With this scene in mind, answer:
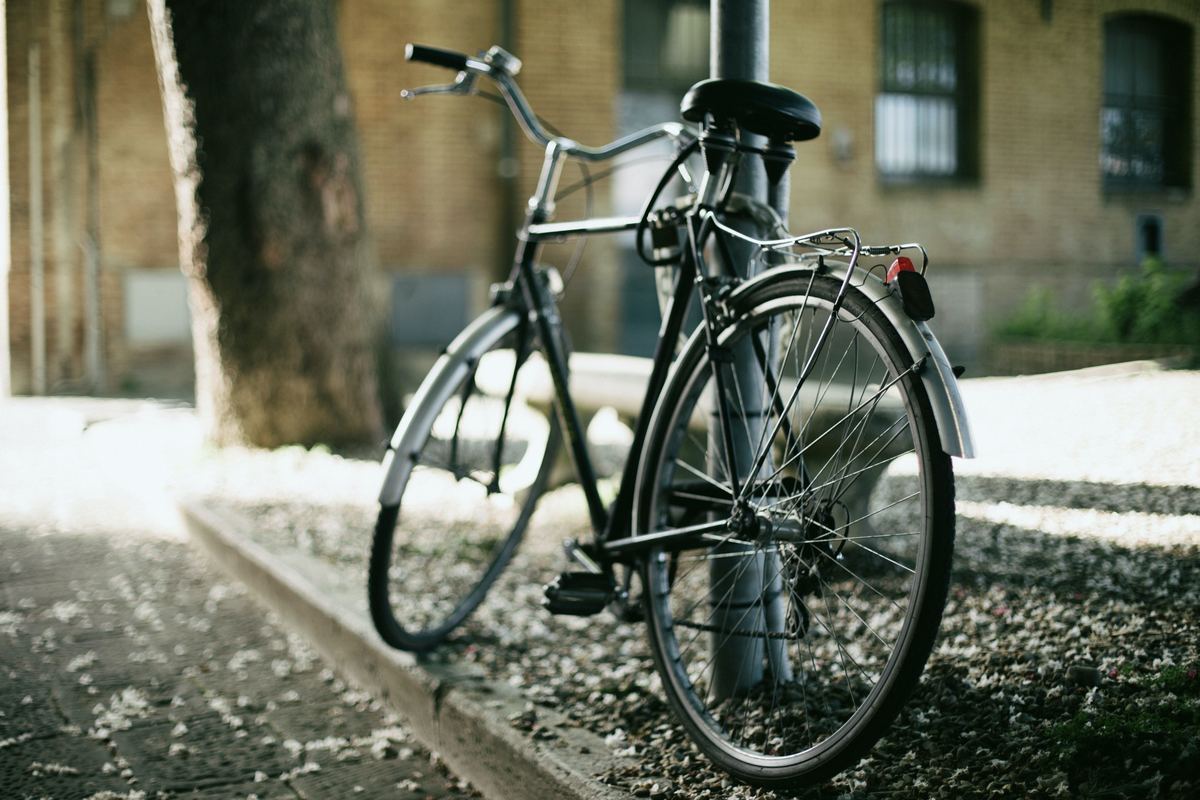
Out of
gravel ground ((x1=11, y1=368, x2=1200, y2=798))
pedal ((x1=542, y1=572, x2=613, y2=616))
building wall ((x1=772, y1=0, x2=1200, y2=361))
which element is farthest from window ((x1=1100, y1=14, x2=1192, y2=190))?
pedal ((x1=542, y1=572, x2=613, y2=616))

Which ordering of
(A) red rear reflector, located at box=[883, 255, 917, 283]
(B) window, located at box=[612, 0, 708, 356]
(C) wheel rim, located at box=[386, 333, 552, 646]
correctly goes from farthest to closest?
(B) window, located at box=[612, 0, 708, 356] < (C) wheel rim, located at box=[386, 333, 552, 646] < (A) red rear reflector, located at box=[883, 255, 917, 283]

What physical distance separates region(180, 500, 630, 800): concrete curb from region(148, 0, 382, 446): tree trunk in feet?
7.73

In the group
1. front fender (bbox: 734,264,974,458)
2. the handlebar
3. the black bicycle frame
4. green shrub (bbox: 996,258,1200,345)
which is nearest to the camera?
front fender (bbox: 734,264,974,458)

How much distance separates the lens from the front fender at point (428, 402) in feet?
10.1

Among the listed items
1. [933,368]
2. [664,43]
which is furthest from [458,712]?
[664,43]

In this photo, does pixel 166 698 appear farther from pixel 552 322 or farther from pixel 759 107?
pixel 759 107

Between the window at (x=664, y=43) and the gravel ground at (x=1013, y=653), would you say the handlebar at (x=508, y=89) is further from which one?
the window at (x=664, y=43)

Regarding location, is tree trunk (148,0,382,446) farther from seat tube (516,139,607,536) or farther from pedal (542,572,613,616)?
pedal (542,572,613,616)

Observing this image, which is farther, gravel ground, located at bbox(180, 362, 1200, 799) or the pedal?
the pedal

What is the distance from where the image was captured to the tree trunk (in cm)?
612

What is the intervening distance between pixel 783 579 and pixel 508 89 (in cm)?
166

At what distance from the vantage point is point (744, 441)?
8.73 feet

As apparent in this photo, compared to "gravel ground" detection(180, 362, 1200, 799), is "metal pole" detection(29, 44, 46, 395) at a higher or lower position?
higher

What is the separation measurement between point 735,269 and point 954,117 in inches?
479
